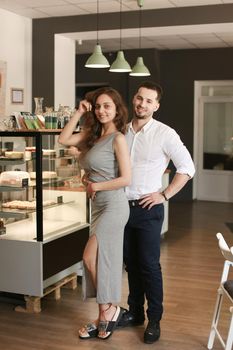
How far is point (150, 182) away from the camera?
138 inches

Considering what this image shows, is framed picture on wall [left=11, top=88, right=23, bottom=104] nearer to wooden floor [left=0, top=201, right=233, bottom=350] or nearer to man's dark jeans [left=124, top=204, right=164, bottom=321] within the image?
wooden floor [left=0, top=201, right=233, bottom=350]

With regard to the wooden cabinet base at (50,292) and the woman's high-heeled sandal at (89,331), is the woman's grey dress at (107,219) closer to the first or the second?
the woman's high-heeled sandal at (89,331)

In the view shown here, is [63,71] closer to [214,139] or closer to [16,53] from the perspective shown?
[16,53]

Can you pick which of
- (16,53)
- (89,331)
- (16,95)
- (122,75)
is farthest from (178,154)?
(122,75)

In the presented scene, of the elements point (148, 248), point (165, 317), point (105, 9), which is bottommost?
point (165, 317)

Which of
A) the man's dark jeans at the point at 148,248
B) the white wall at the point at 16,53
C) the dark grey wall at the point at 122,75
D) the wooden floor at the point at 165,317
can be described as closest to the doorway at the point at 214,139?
the dark grey wall at the point at 122,75

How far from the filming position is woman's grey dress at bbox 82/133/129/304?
344cm

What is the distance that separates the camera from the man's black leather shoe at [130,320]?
3863mm

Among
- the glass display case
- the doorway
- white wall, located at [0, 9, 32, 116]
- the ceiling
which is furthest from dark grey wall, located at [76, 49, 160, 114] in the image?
the glass display case

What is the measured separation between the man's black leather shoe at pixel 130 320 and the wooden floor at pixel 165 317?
0.17 feet

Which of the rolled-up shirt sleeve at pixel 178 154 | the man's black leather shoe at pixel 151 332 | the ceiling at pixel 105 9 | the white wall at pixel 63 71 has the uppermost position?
the ceiling at pixel 105 9

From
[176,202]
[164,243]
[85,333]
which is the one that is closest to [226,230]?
[164,243]

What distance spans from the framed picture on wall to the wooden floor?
8.87 feet

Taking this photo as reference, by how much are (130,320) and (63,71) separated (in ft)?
14.3
